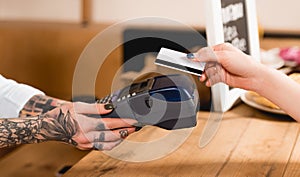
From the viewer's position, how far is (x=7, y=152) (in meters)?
1.96

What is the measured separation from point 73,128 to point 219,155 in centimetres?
31

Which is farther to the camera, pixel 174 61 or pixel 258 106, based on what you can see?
pixel 258 106

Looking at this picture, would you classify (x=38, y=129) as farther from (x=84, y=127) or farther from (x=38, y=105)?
(x=38, y=105)

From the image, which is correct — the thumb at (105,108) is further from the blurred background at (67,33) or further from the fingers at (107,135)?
the blurred background at (67,33)

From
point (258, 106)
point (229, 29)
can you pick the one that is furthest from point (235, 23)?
point (258, 106)

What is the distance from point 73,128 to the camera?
1015 mm

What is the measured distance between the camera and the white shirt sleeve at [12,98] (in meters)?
1.30

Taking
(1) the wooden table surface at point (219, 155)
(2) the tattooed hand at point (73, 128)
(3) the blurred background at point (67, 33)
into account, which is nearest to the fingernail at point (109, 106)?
(2) the tattooed hand at point (73, 128)

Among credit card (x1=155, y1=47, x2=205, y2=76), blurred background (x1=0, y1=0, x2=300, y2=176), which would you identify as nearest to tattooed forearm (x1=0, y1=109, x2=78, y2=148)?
credit card (x1=155, y1=47, x2=205, y2=76)

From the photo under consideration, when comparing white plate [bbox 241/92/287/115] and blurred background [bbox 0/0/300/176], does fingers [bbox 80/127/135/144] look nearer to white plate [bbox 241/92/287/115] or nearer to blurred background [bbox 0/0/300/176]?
white plate [bbox 241/92/287/115]

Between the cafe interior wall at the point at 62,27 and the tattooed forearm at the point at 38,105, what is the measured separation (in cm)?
87

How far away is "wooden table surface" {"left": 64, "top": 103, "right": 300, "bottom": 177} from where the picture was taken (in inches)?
40.0

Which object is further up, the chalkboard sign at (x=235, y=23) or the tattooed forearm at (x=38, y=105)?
the chalkboard sign at (x=235, y=23)

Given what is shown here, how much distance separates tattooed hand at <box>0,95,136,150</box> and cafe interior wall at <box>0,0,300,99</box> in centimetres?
113
